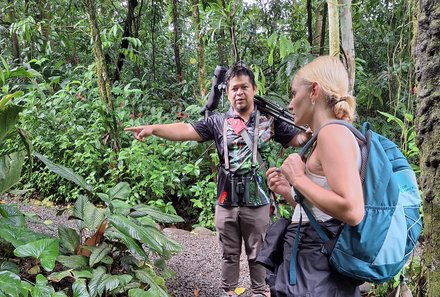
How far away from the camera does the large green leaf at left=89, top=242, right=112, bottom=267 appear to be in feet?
7.61

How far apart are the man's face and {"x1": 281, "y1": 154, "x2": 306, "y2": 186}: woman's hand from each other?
4.86ft

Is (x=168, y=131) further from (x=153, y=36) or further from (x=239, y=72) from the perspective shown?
(x=153, y=36)

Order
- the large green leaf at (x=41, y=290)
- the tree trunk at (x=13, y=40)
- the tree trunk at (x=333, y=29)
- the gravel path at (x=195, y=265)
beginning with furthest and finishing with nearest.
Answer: the tree trunk at (x=13, y=40) < the gravel path at (x=195, y=265) < the tree trunk at (x=333, y=29) < the large green leaf at (x=41, y=290)

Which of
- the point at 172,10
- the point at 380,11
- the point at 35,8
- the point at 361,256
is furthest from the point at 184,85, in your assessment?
the point at 361,256

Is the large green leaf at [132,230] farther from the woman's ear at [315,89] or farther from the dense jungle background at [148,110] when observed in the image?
the woman's ear at [315,89]

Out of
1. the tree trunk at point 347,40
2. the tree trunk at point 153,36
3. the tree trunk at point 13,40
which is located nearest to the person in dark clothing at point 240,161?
the tree trunk at point 347,40

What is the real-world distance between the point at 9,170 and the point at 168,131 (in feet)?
3.32

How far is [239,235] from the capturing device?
9.61ft

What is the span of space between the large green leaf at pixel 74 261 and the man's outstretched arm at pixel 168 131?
785 millimetres

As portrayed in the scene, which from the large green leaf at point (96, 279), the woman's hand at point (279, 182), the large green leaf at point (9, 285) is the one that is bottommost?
the large green leaf at point (96, 279)

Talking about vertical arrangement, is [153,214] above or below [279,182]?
below

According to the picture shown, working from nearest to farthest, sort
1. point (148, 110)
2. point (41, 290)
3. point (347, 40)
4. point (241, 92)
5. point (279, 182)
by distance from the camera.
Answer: point (279, 182), point (41, 290), point (241, 92), point (347, 40), point (148, 110)

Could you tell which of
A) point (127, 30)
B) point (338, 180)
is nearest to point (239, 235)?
point (338, 180)

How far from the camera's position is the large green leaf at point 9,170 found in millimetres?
2475
